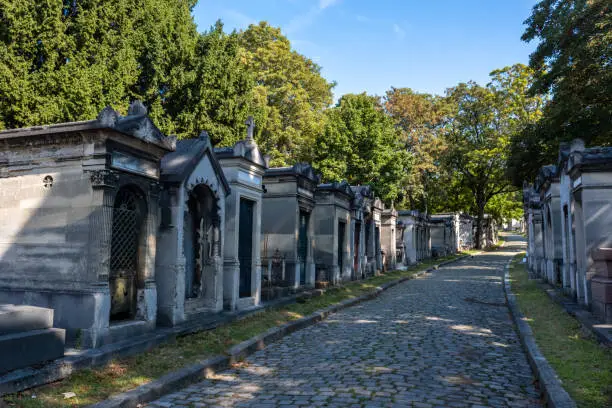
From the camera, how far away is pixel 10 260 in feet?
23.7

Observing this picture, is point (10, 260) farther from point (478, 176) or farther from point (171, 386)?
point (478, 176)

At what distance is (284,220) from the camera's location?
46.7ft

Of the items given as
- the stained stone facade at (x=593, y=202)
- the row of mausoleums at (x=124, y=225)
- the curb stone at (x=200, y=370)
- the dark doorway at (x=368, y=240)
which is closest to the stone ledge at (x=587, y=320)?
the stained stone facade at (x=593, y=202)

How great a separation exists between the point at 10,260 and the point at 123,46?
1280 cm

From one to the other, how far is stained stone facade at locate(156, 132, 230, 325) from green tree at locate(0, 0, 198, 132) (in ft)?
28.4

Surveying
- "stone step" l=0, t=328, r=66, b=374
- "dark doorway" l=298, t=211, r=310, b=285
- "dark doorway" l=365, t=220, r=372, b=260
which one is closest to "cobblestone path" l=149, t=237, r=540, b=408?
"stone step" l=0, t=328, r=66, b=374

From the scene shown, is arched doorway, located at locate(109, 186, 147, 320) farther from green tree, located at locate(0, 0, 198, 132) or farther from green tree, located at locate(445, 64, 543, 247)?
green tree, located at locate(445, 64, 543, 247)

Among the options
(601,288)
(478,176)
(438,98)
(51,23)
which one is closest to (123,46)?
(51,23)

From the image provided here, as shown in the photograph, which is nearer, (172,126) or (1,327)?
(1,327)

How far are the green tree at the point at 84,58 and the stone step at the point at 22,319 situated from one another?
1193 cm

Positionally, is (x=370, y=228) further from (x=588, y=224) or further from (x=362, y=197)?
(x=588, y=224)

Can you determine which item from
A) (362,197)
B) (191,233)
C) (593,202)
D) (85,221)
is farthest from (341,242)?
(85,221)

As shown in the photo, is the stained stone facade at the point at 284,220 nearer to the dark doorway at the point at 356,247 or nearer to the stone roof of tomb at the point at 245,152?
the stone roof of tomb at the point at 245,152

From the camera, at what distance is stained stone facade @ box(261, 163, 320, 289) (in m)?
14.0
